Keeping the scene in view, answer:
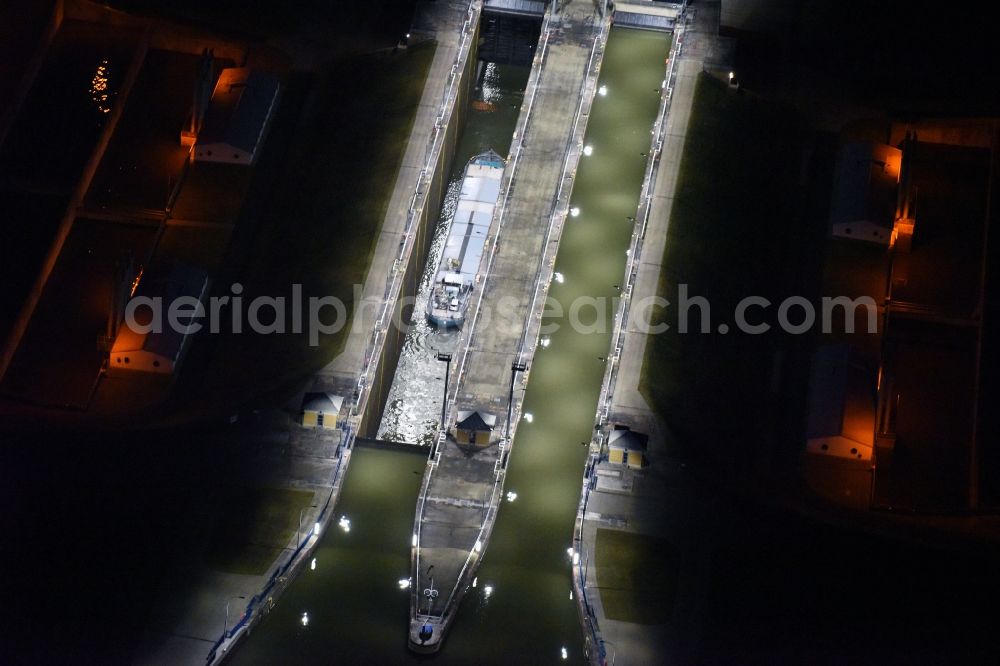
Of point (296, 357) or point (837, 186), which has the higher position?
point (837, 186)

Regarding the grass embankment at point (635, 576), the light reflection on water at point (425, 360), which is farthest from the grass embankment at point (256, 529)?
the grass embankment at point (635, 576)

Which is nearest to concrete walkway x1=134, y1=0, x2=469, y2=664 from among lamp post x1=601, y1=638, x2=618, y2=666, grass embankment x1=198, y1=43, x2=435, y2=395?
grass embankment x1=198, y1=43, x2=435, y2=395

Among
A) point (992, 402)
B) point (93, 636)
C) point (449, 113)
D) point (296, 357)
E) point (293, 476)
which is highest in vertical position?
point (449, 113)

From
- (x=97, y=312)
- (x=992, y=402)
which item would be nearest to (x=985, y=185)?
(x=992, y=402)

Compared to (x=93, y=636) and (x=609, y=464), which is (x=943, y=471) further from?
(x=93, y=636)

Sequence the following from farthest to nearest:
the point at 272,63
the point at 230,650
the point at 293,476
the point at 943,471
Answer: the point at 272,63
the point at 943,471
the point at 293,476
the point at 230,650

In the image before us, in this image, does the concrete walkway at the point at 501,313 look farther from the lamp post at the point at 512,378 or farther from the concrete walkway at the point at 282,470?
the concrete walkway at the point at 282,470

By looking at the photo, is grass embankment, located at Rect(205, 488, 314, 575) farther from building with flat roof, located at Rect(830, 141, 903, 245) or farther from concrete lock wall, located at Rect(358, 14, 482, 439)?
building with flat roof, located at Rect(830, 141, 903, 245)
